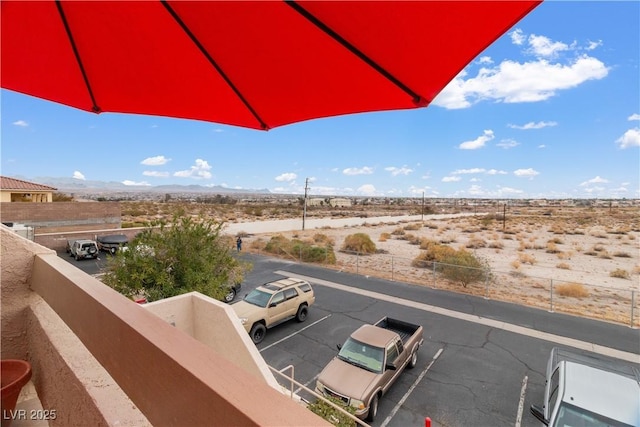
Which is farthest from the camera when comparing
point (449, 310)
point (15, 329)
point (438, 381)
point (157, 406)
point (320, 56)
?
point (449, 310)

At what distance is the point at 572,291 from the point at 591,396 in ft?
50.2

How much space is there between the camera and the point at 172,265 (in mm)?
10781

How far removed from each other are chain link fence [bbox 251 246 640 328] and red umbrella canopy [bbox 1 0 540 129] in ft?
50.2

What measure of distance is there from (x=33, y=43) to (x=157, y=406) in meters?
1.93

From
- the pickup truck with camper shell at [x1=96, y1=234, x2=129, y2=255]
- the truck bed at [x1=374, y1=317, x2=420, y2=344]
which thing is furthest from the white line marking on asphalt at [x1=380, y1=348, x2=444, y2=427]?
the pickup truck with camper shell at [x1=96, y1=234, x2=129, y2=255]

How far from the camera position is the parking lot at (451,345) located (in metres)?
7.56

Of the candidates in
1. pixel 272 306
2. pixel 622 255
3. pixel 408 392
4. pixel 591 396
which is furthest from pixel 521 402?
pixel 622 255

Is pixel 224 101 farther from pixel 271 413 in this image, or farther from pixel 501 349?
pixel 501 349

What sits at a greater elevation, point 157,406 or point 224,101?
point 224,101

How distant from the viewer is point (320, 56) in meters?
1.67

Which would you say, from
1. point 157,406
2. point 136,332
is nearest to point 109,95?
point 136,332

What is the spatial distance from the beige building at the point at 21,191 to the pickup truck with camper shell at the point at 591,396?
39.1 meters

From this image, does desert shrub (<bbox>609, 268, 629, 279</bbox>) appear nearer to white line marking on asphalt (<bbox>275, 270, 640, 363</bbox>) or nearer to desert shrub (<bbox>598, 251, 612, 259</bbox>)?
desert shrub (<bbox>598, 251, 612, 259</bbox>)

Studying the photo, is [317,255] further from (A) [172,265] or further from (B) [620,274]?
(B) [620,274]
